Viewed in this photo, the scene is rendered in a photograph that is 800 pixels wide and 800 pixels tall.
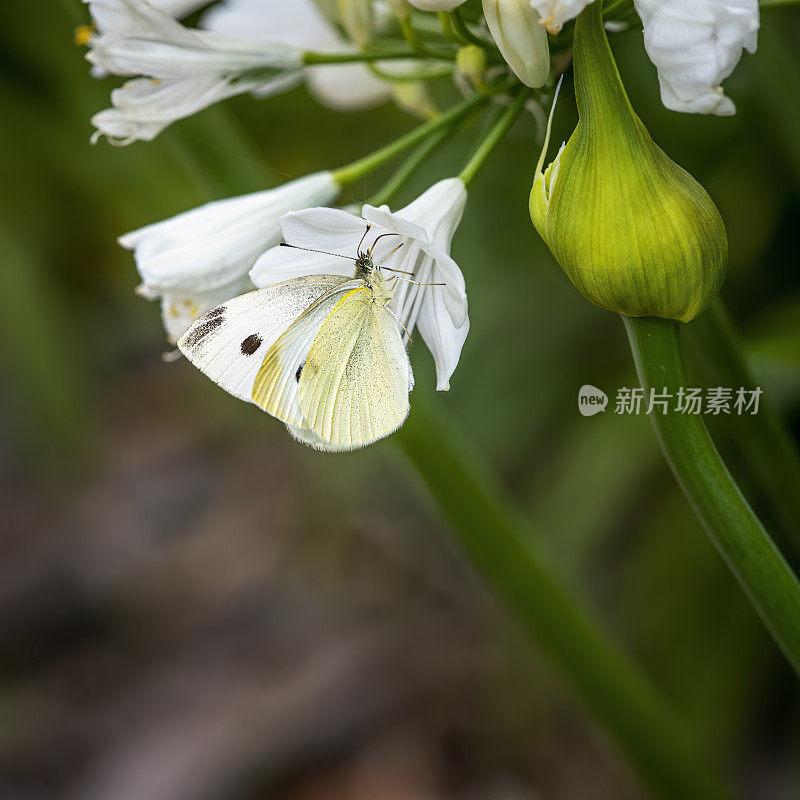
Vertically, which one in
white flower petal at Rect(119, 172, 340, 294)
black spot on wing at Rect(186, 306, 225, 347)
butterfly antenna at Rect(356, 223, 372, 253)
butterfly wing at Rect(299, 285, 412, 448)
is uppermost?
white flower petal at Rect(119, 172, 340, 294)

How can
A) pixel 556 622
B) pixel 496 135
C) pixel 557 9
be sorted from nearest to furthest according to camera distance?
1. pixel 557 9
2. pixel 496 135
3. pixel 556 622

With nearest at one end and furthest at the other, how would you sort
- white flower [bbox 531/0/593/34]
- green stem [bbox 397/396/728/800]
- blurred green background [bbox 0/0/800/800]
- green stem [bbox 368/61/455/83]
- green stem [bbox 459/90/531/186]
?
white flower [bbox 531/0/593/34], green stem [bbox 459/90/531/186], green stem [bbox 368/61/455/83], green stem [bbox 397/396/728/800], blurred green background [bbox 0/0/800/800]

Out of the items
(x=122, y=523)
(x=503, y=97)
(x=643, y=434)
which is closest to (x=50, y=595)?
(x=122, y=523)

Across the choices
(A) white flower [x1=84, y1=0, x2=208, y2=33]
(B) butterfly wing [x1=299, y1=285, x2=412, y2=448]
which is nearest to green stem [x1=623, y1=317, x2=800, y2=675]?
(B) butterfly wing [x1=299, y1=285, x2=412, y2=448]

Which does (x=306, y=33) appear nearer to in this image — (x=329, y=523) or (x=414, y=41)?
(x=414, y=41)

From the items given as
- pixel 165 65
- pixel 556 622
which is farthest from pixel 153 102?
pixel 556 622

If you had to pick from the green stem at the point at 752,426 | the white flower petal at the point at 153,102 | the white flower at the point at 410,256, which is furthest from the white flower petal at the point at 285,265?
the green stem at the point at 752,426

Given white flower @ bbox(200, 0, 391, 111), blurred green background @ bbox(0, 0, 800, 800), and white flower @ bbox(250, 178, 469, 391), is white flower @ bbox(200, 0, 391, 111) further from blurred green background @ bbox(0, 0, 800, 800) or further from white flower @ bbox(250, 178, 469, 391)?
white flower @ bbox(250, 178, 469, 391)

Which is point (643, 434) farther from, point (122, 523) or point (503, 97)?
point (122, 523)
